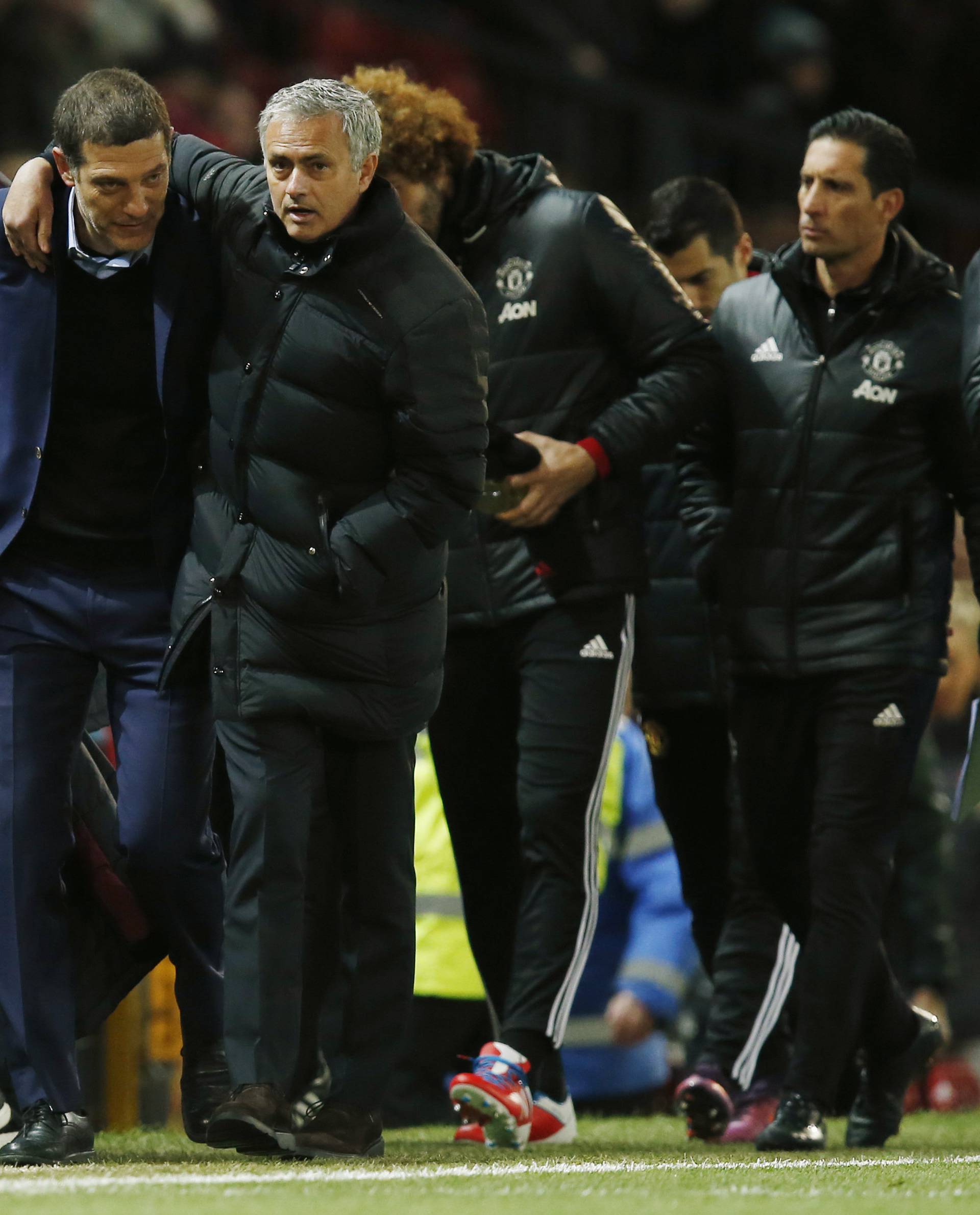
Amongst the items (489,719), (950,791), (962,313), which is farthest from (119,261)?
(950,791)

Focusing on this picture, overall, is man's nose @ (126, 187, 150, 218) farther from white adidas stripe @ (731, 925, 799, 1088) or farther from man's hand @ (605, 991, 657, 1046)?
man's hand @ (605, 991, 657, 1046)

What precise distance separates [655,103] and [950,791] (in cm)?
401

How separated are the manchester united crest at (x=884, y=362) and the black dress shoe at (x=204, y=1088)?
2.22 metres

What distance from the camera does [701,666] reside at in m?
6.45

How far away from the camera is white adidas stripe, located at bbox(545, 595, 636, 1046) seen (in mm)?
5688

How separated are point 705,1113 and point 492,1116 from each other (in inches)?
31.3

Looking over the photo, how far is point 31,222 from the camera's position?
15.7 ft

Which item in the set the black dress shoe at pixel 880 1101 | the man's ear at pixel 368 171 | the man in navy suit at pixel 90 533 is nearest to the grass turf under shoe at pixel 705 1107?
the black dress shoe at pixel 880 1101

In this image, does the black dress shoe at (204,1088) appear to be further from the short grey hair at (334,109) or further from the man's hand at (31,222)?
the short grey hair at (334,109)

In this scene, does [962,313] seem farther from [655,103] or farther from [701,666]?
[655,103]

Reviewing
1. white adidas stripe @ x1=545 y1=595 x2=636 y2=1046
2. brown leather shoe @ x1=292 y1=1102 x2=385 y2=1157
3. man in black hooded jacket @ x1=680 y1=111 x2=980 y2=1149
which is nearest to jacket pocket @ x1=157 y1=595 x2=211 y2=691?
brown leather shoe @ x1=292 y1=1102 x2=385 y2=1157

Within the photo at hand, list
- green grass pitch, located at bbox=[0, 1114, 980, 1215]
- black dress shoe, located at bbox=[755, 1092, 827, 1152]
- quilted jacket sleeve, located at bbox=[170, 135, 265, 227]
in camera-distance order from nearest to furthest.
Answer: green grass pitch, located at bbox=[0, 1114, 980, 1215] < quilted jacket sleeve, located at bbox=[170, 135, 265, 227] < black dress shoe, located at bbox=[755, 1092, 827, 1152]

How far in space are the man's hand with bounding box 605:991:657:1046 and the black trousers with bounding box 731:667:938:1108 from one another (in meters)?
1.25

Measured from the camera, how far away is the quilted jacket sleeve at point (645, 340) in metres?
5.84
